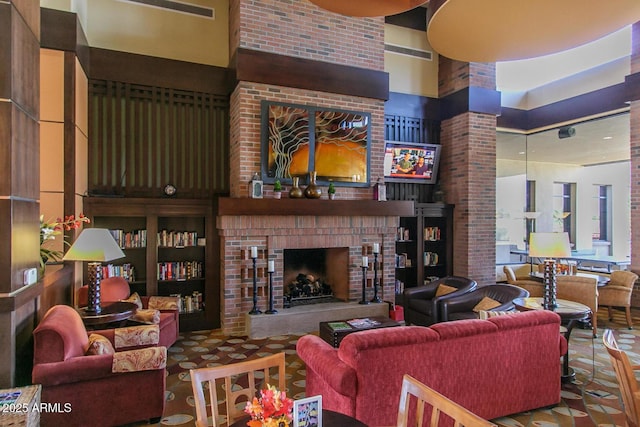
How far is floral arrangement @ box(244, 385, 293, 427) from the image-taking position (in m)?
1.43

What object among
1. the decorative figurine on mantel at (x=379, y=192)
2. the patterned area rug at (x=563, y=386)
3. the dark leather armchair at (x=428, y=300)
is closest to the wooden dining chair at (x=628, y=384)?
the patterned area rug at (x=563, y=386)

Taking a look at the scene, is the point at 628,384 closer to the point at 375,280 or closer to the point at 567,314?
the point at 567,314

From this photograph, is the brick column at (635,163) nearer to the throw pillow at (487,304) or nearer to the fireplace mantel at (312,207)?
the throw pillow at (487,304)

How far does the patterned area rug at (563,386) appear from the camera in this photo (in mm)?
3076

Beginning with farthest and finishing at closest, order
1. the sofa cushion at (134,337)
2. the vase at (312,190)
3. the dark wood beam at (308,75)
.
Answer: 1. the vase at (312,190)
2. the dark wood beam at (308,75)
3. the sofa cushion at (134,337)

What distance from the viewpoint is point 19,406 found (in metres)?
2.33

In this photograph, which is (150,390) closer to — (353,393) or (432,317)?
(353,393)

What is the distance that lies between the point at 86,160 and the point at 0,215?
2929 millimetres

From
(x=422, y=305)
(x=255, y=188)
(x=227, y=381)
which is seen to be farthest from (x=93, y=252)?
(x=422, y=305)

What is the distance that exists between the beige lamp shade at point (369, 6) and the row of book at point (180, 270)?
4122 millimetres

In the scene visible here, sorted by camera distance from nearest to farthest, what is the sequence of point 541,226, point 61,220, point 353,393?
point 353,393 → point 61,220 → point 541,226

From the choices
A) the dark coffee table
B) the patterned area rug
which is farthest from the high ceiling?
the dark coffee table

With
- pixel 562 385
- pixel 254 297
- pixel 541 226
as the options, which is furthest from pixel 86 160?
pixel 541 226

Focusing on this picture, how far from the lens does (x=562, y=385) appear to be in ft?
12.1
